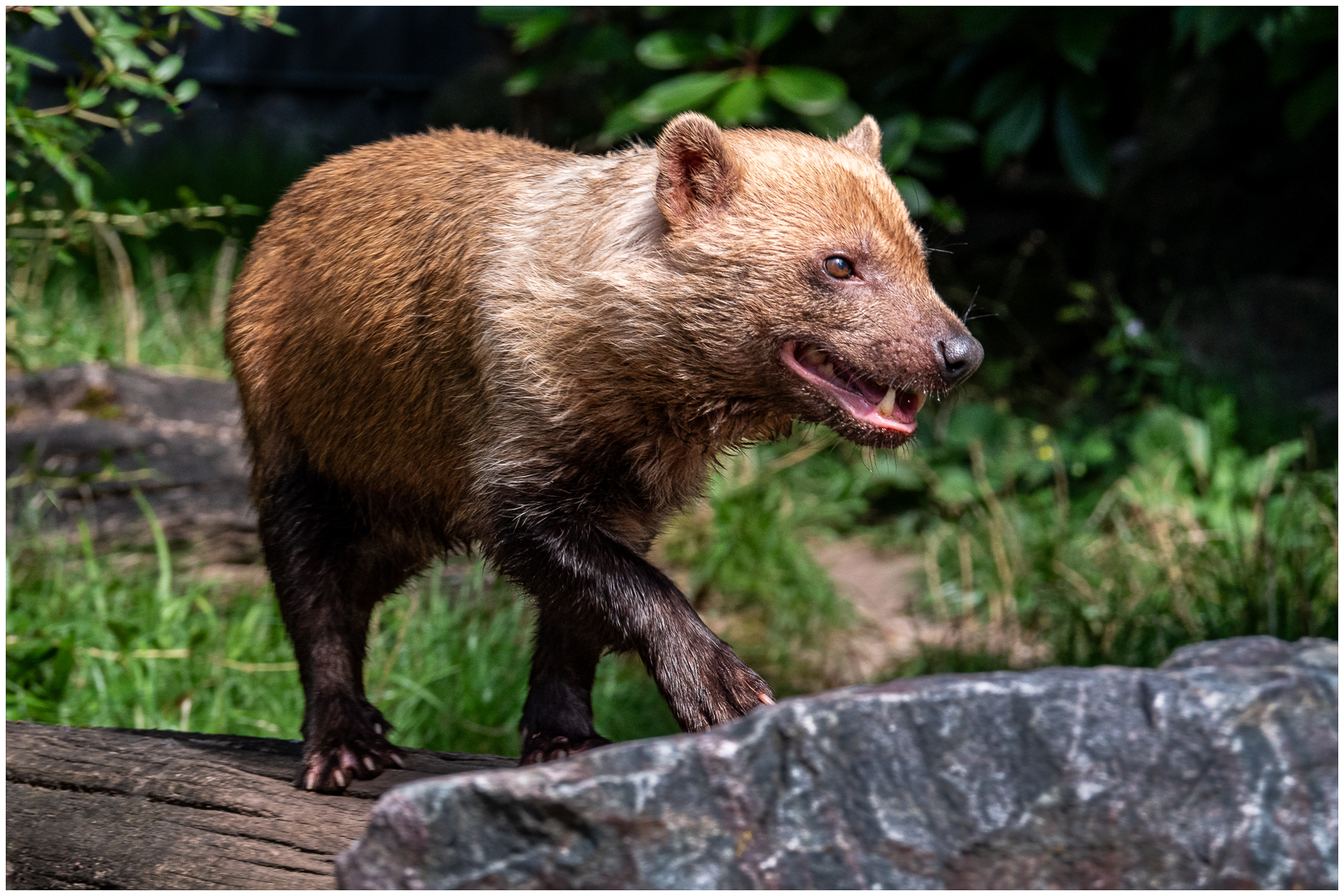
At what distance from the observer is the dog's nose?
2.96m

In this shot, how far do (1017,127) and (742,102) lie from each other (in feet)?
4.51

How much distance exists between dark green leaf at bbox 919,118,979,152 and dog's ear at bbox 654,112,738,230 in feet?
12.1

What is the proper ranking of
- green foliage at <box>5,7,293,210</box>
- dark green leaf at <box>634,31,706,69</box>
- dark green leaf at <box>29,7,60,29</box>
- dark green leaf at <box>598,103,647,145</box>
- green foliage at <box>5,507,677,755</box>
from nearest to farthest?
1. dark green leaf at <box>29,7,60,29</box>
2. green foliage at <box>5,7,293,210</box>
3. green foliage at <box>5,507,677,755</box>
4. dark green leaf at <box>634,31,706,69</box>
5. dark green leaf at <box>598,103,647,145</box>

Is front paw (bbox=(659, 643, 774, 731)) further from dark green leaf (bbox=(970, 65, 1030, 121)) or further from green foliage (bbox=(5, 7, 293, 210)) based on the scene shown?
dark green leaf (bbox=(970, 65, 1030, 121))

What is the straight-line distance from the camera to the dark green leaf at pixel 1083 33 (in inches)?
217

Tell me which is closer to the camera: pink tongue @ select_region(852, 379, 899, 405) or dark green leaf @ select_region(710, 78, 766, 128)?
pink tongue @ select_region(852, 379, 899, 405)

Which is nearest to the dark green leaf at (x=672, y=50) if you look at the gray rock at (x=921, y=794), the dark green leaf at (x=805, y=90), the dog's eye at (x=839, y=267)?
the dark green leaf at (x=805, y=90)

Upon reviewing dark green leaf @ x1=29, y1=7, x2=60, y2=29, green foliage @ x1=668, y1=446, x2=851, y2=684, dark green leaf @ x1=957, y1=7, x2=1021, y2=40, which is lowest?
green foliage @ x1=668, y1=446, x2=851, y2=684

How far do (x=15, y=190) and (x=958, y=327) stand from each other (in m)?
3.02

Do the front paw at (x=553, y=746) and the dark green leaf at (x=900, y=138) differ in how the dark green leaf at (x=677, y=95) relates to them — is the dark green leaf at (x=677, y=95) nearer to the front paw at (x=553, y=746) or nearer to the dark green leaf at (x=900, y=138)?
the dark green leaf at (x=900, y=138)

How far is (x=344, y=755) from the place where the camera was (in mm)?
3225

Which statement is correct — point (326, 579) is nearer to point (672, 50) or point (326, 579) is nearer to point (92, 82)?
point (92, 82)

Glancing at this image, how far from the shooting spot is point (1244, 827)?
1951mm

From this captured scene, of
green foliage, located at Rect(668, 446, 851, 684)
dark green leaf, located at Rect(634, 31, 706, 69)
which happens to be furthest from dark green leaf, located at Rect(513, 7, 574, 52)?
green foliage, located at Rect(668, 446, 851, 684)
